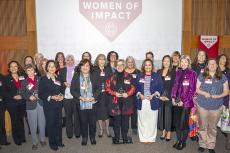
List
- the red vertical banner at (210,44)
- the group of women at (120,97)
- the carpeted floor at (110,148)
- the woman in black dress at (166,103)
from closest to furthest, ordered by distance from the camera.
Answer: the group of women at (120,97) < the carpeted floor at (110,148) < the woman in black dress at (166,103) < the red vertical banner at (210,44)

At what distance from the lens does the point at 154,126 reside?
4.92 m

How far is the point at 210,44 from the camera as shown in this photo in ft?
23.2

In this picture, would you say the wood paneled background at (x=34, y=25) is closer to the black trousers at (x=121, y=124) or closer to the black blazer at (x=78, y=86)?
the black blazer at (x=78, y=86)

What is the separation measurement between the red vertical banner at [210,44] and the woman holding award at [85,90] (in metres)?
3.58

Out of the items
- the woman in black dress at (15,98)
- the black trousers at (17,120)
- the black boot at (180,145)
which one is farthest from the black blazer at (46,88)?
the black boot at (180,145)

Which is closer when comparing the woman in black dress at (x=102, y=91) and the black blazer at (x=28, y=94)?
the black blazer at (x=28, y=94)

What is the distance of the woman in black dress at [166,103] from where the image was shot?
480cm

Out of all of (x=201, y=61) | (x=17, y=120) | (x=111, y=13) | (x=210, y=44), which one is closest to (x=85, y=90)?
(x=17, y=120)

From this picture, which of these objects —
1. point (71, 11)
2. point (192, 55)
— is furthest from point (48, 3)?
point (192, 55)

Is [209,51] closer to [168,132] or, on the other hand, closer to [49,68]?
[168,132]

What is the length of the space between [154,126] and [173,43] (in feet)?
9.30

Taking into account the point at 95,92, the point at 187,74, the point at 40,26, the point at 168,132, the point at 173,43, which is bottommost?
the point at 168,132

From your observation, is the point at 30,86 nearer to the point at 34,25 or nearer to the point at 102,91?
the point at 102,91

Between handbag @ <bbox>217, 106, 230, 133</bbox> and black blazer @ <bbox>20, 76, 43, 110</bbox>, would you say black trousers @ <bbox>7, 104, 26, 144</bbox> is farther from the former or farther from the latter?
handbag @ <bbox>217, 106, 230, 133</bbox>
